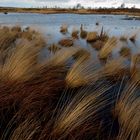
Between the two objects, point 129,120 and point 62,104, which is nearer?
point 129,120

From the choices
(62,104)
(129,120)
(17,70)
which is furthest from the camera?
(17,70)

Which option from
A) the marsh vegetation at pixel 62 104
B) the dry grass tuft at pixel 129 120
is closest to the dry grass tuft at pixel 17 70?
the marsh vegetation at pixel 62 104

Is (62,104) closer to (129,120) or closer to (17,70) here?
(17,70)

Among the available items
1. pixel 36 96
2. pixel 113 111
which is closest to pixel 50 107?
pixel 36 96

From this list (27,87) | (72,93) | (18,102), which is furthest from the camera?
(72,93)

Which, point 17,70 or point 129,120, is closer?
point 129,120

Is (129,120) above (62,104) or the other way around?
above

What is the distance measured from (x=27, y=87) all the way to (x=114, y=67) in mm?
2596

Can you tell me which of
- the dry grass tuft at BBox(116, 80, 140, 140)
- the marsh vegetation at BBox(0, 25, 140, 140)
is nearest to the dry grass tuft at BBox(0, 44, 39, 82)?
the marsh vegetation at BBox(0, 25, 140, 140)

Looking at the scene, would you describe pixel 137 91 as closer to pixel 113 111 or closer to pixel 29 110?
pixel 113 111

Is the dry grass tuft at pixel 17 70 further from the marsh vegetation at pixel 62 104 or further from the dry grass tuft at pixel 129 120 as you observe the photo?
the dry grass tuft at pixel 129 120

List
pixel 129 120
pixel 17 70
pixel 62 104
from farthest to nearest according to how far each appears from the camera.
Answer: pixel 17 70 < pixel 62 104 < pixel 129 120

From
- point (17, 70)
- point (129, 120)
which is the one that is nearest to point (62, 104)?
point (17, 70)

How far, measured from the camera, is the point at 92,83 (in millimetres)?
6141
